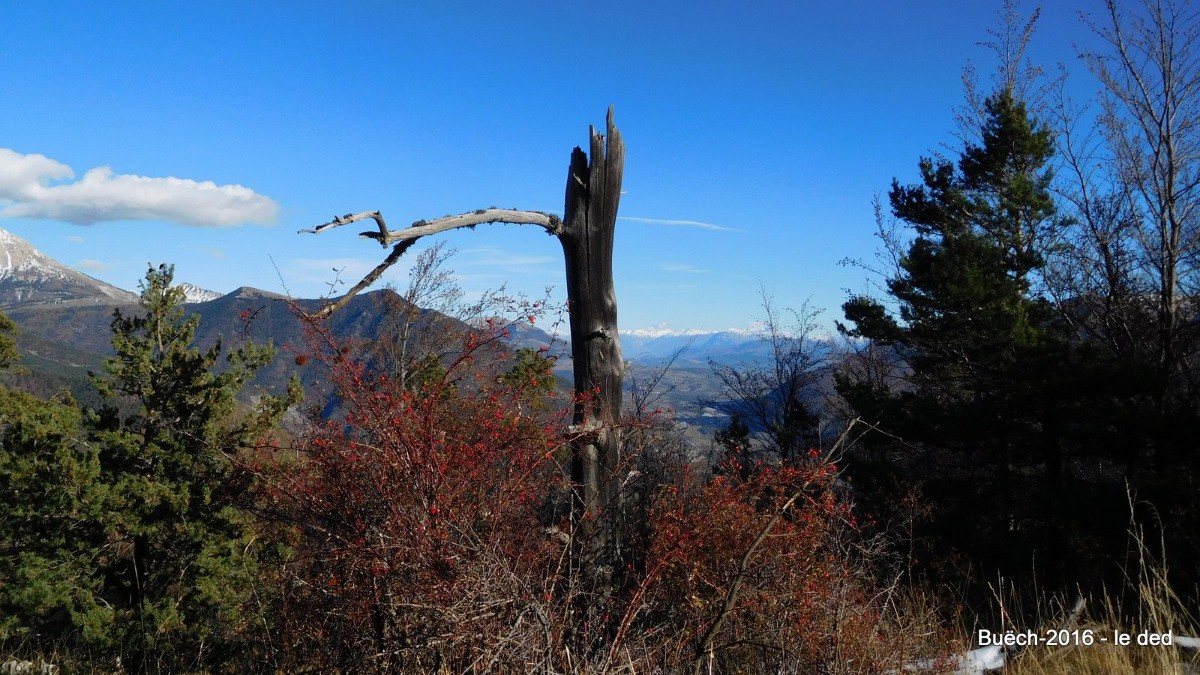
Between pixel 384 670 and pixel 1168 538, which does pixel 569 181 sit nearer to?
pixel 384 670

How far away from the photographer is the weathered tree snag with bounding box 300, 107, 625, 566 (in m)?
4.06

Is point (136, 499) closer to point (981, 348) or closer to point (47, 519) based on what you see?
point (47, 519)

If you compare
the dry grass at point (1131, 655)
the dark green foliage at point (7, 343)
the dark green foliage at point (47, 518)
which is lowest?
the dark green foliage at point (47, 518)

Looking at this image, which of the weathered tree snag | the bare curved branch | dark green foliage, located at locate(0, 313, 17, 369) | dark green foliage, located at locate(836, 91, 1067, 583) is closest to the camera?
the bare curved branch

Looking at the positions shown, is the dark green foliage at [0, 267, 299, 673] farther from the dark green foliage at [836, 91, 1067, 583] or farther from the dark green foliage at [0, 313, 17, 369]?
the dark green foliage at [836, 91, 1067, 583]

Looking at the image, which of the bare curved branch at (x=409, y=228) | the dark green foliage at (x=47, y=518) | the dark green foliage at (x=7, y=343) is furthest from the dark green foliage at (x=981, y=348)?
the dark green foliage at (x=7, y=343)

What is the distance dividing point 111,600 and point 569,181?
548 inches

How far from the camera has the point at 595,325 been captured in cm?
418

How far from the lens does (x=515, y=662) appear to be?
2584mm

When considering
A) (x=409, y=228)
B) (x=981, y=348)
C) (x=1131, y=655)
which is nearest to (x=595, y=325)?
(x=409, y=228)

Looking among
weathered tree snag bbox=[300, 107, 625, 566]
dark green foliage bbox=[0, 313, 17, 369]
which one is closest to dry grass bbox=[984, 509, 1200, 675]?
weathered tree snag bbox=[300, 107, 625, 566]

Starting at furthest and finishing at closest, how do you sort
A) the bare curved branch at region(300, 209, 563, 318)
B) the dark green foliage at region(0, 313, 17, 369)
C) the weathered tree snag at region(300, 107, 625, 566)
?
the dark green foliage at region(0, 313, 17, 369) → the weathered tree snag at region(300, 107, 625, 566) → the bare curved branch at region(300, 209, 563, 318)

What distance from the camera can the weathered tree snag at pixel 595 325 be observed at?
13.3 ft

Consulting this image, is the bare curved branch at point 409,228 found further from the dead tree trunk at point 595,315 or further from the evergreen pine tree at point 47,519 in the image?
the evergreen pine tree at point 47,519
